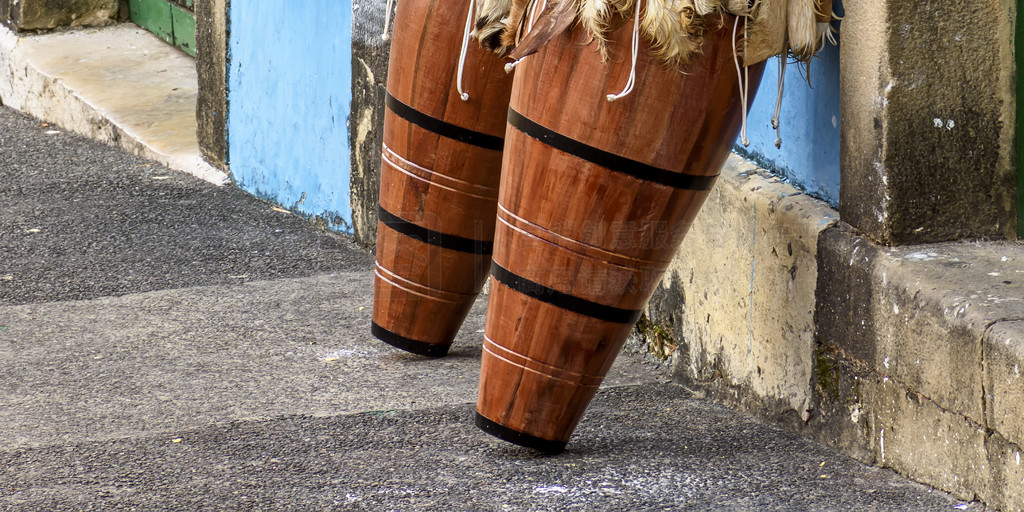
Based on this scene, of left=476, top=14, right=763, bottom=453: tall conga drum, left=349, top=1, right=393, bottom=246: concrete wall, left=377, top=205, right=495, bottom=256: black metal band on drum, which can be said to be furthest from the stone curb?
left=349, top=1, right=393, bottom=246: concrete wall

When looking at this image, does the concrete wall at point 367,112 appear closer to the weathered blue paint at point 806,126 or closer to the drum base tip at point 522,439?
the weathered blue paint at point 806,126

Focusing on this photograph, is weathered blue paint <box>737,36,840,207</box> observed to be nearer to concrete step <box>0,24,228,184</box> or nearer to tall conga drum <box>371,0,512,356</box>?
tall conga drum <box>371,0,512,356</box>

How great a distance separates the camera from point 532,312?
7.77 ft

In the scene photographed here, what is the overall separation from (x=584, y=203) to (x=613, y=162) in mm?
100

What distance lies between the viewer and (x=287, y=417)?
2746mm

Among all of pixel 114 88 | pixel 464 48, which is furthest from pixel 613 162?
pixel 114 88

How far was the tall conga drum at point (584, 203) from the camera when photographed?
2180 millimetres

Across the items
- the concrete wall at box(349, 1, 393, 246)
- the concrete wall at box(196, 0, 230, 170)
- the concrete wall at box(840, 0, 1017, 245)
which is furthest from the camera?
the concrete wall at box(196, 0, 230, 170)

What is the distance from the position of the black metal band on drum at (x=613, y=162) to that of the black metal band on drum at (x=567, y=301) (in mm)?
278

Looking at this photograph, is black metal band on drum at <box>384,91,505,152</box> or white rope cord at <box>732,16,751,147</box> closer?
white rope cord at <box>732,16,751,147</box>

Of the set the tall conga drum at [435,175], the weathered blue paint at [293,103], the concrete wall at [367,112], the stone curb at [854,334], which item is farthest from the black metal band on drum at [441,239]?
the weathered blue paint at [293,103]

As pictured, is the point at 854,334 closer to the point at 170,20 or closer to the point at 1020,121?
the point at 1020,121

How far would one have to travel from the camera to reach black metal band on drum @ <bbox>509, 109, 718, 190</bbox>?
7.22 ft

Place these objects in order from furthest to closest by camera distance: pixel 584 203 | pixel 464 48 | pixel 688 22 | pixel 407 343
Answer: pixel 407 343 → pixel 464 48 → pixel 584 203 → pixel 688 22
